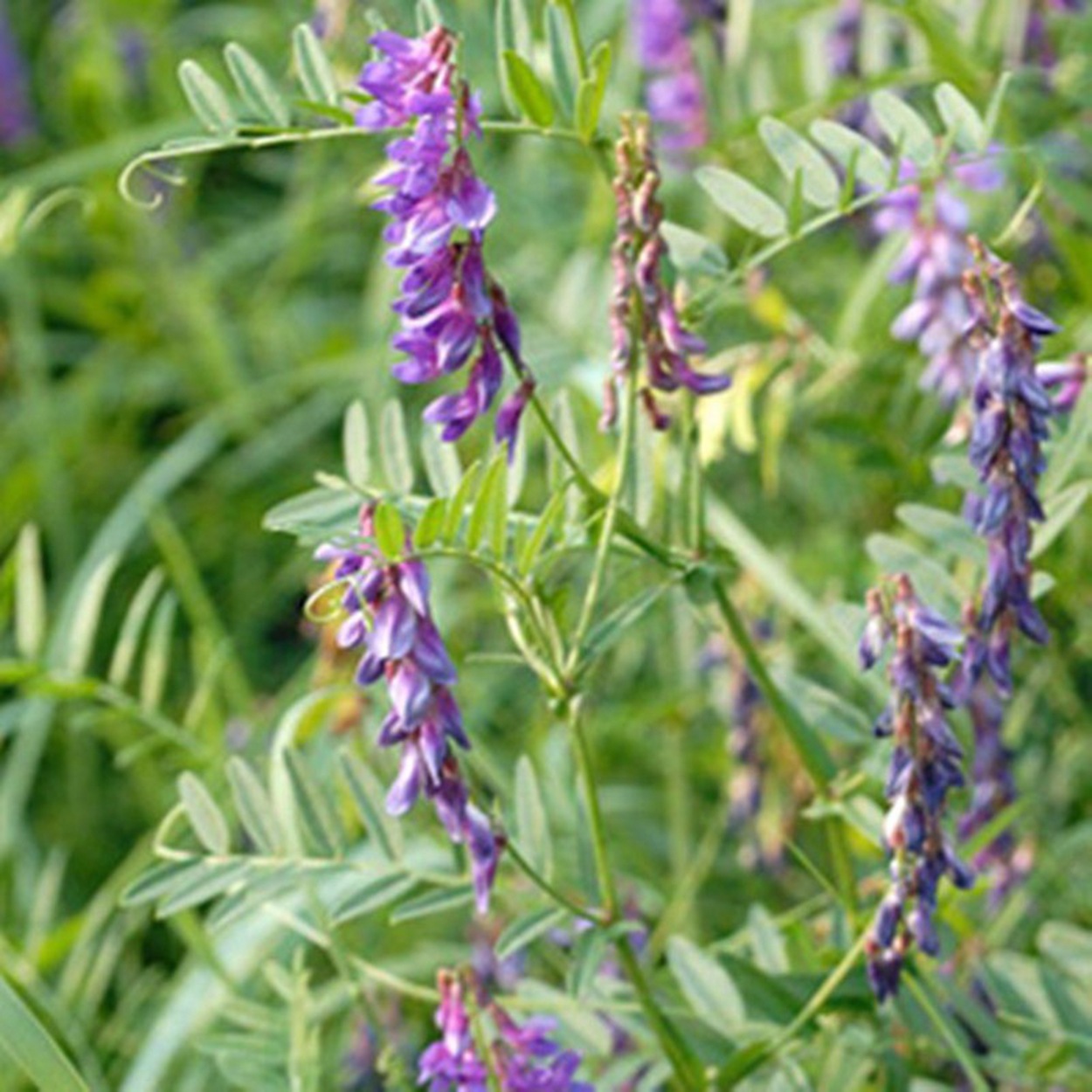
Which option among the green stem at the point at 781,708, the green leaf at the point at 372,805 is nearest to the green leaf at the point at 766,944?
the green stem at the point at 781,708

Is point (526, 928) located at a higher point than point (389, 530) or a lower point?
lower

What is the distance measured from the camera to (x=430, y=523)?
1.04 m

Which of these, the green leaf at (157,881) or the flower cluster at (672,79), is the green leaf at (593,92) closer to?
the green leaf at (157,881)

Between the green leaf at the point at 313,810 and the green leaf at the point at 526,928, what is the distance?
0.51 feet

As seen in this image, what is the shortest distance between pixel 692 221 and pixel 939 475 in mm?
1385

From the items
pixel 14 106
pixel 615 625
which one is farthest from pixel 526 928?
pixel 14 106

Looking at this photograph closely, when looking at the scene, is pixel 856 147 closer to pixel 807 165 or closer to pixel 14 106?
pixel 807 165

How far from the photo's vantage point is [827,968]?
1.37m

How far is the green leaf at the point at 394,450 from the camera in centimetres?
129

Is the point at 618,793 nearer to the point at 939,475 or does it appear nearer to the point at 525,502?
the point at 525,502

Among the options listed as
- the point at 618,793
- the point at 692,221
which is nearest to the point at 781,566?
the point at 618,793

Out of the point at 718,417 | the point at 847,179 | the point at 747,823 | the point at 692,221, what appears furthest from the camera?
the point at 692,221

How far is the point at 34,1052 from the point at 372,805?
25 centimetres

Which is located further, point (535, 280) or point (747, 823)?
point (535, 280)
